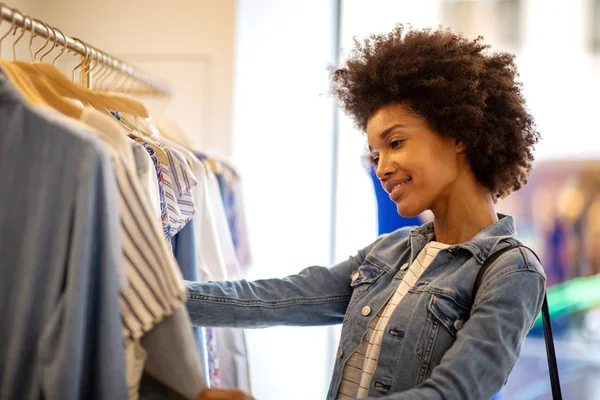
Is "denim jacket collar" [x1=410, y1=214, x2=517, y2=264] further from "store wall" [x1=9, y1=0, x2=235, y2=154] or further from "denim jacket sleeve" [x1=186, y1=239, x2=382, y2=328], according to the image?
"store wall" [x1=9, y1=0, x2=235, y2=154]

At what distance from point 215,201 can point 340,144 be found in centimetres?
143

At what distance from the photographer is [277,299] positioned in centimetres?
132

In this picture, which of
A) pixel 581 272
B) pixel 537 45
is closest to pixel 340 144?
pixel 537 45

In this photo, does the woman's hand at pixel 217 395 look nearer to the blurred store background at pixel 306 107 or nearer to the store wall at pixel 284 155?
the blurred store background at pixel 306 107

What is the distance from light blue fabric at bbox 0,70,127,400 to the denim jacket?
43 centimetres

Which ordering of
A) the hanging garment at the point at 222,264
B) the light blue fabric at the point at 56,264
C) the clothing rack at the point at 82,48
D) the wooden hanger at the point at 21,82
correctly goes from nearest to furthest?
the light blue fabric at the point at 56,264, the wooden hanger at the point at 21,82, the clothing rack at the point at 82,48, the hanging garment at the point at 222,264

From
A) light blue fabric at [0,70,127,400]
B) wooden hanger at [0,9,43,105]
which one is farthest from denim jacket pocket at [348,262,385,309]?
wooden hanger at [0,9,43,105]

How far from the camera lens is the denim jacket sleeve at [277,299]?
126 cm

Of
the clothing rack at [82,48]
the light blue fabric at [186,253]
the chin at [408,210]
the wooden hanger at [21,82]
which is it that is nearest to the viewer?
the wooden hanger at [21,82]

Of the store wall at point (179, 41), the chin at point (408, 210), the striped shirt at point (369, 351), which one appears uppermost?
the store wall at point (179, 41)

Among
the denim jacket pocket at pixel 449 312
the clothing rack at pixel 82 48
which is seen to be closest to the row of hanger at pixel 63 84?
the clothing rack at pixel 82 48

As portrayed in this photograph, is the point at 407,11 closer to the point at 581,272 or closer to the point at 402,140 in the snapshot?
the point at 581,272

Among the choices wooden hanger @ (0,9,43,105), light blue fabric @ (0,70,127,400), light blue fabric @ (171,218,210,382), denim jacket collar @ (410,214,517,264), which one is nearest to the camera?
light blue fabric @ (0,70,127,400)

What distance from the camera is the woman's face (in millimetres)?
1239
